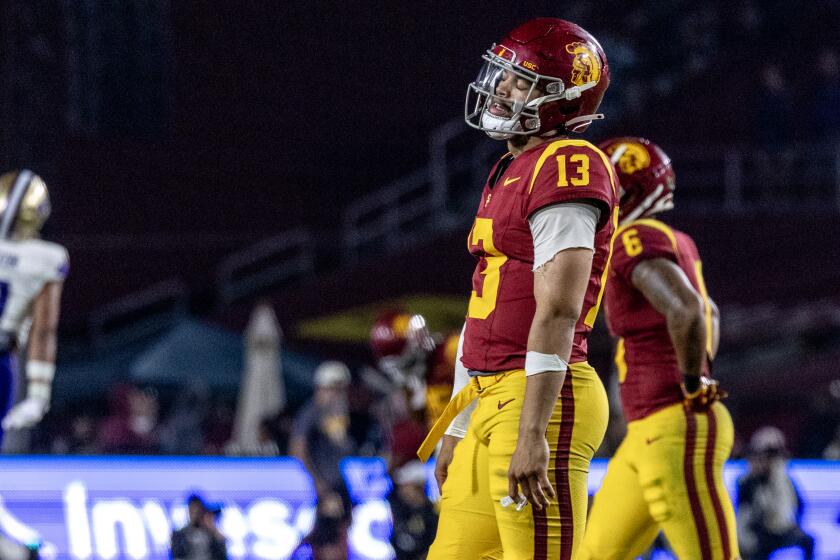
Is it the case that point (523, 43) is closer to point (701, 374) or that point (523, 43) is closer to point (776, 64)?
point (701, 374)

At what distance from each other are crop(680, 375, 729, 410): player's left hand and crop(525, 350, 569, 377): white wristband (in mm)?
1675

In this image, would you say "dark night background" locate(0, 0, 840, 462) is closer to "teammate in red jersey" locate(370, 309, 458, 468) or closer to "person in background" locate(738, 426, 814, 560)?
"person in background" locate(738, 426, 814, 560)

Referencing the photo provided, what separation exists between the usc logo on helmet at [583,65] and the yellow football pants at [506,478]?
891 millimetres

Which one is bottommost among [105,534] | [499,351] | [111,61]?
[105,534]

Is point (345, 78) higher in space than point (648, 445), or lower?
higher

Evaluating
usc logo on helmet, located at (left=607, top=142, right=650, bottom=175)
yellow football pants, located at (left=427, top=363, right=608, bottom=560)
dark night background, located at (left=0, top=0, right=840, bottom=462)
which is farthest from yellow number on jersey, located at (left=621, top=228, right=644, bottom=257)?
dark night background, located at (left=0, top=0, right=840, bottom=462)

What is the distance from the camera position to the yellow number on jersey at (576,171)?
4.09 m

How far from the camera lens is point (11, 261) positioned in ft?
24.0

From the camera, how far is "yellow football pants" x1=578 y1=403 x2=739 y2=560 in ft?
17.8

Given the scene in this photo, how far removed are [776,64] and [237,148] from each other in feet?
30.5

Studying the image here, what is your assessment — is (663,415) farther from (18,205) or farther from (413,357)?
(18,205)

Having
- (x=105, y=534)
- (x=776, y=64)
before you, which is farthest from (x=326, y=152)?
(x=105, y=534)

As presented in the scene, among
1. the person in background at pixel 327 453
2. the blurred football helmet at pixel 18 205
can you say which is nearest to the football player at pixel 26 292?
the blurred football helmet at pixel 18 205

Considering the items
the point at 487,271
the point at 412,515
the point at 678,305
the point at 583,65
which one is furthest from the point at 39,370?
the point at 583,65
